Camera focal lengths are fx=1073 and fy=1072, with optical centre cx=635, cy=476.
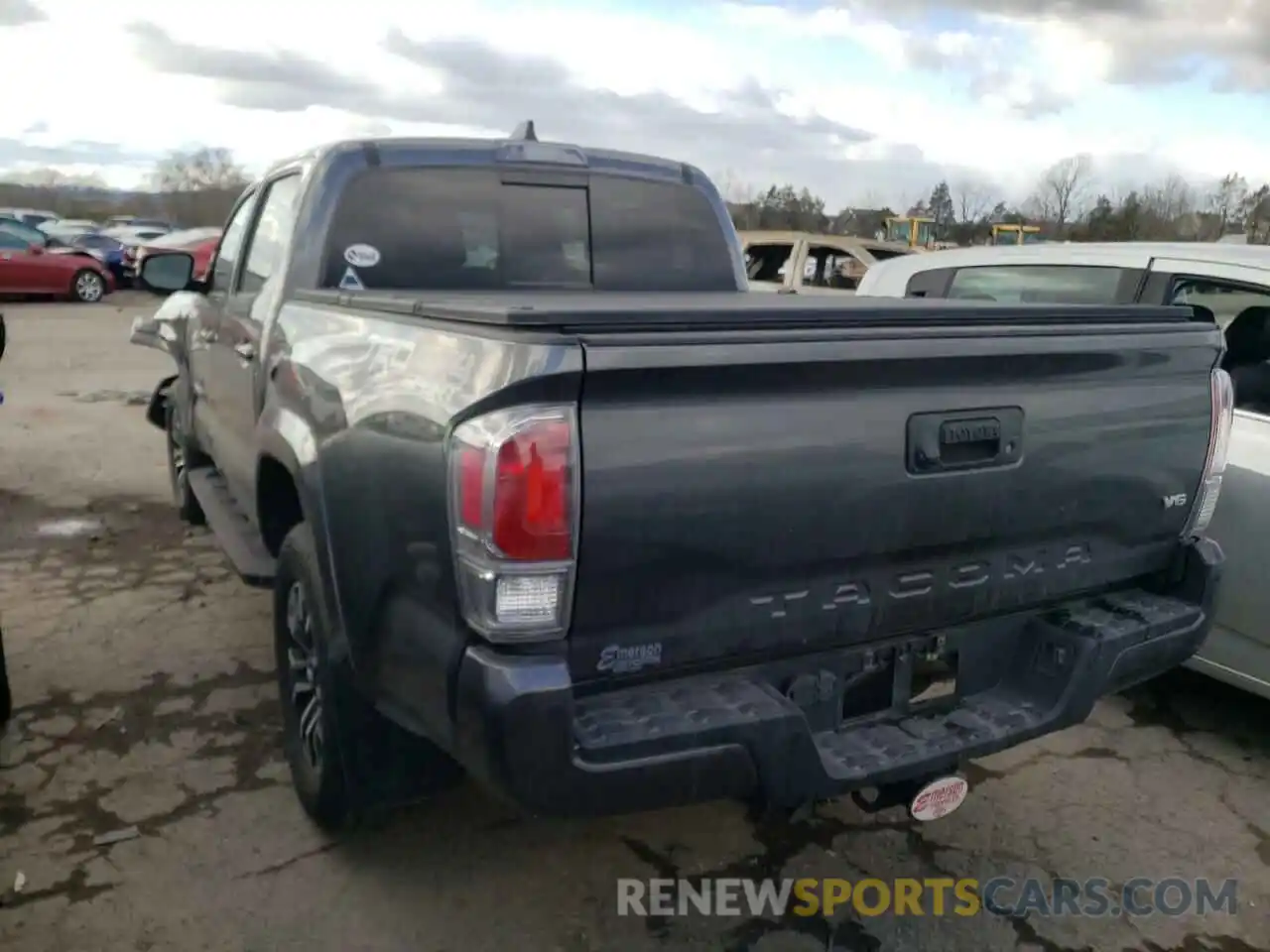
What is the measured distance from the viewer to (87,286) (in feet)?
72.6

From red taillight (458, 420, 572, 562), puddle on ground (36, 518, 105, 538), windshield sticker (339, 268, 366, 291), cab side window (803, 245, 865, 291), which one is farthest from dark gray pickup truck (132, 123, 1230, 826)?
cab side window (803, 245, 865, 291)

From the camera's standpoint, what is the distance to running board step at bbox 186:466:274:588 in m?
3.79

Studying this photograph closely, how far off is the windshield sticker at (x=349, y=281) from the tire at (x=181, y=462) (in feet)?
7.77

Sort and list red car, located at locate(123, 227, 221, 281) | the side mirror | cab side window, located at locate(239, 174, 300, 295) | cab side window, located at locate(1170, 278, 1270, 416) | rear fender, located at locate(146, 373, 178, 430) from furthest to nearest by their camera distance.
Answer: red car, located at locate(123, 227, 221, 281) < rear fender, located at locate(146, 373, 178, 430) < the side mirror < cab side window, located at locate(1170, 278, 1270, 416) < cab side window, located at locate(239, 174, 300, 295)

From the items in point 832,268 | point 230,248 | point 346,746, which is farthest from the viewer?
point 832,268

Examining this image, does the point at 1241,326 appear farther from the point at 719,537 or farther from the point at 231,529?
the point at 231,529

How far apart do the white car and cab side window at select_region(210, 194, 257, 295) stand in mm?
3162

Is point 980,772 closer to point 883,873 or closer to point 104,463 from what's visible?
point 883,873

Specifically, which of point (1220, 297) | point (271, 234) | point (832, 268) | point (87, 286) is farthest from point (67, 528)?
point (87, 286)

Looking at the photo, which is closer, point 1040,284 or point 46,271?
point 1040,284

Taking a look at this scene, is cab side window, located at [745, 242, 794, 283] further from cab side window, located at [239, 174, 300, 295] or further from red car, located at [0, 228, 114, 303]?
red car, located at [0, 228, 114, 303]

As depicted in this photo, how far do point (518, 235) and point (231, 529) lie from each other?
5.46 feet

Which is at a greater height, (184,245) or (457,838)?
(457,838)

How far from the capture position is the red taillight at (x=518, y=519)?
2020 millimetres
